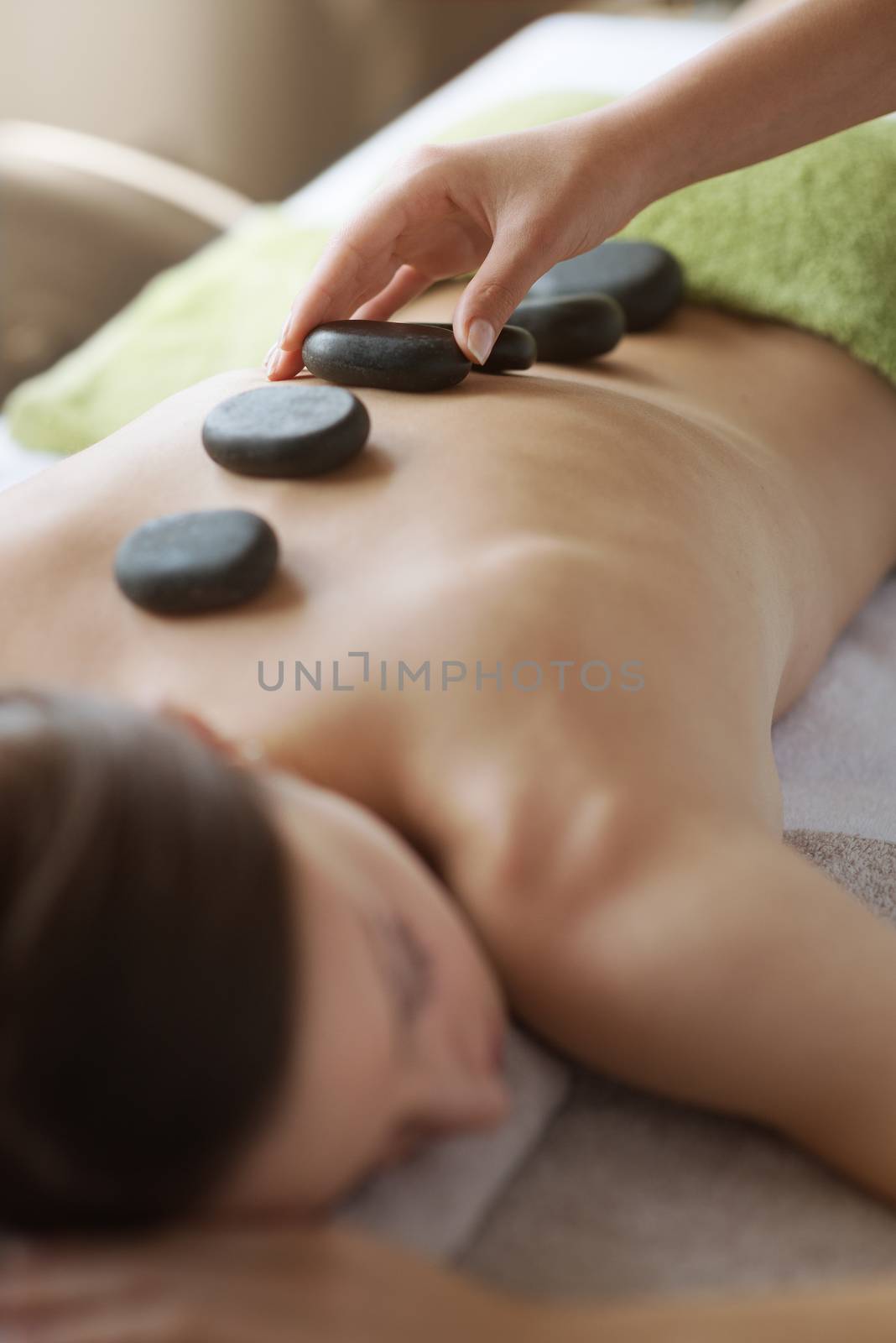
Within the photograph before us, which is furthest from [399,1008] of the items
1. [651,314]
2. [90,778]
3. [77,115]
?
[77,115]

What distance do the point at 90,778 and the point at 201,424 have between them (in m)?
0.50

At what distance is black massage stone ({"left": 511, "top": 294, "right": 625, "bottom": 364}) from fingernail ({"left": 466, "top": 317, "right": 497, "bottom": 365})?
0.16 m

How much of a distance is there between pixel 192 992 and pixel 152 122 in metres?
2.64

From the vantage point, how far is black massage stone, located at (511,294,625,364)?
48.5 inches

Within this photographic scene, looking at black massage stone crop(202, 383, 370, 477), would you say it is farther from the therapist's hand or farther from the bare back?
the therapist's hand

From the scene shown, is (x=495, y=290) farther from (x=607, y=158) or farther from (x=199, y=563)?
(x=199, y=563)

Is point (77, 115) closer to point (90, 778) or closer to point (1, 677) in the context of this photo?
point (1, 677)

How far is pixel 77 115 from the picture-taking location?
8.82 feet

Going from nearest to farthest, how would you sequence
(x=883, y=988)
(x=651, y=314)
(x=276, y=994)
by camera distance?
(x=276, y=994)
(x=883, y=988)
(x=651, y=314)

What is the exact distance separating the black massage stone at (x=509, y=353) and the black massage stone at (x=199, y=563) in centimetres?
33

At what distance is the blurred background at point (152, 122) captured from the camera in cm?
258

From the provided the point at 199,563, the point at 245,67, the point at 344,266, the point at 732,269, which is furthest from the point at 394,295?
the point at 245,67

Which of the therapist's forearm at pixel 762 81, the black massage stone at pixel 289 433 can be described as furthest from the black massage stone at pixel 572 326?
the black massage stone at pixel 289 433

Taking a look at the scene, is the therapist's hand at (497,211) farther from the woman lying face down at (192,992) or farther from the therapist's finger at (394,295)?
the woman lying face down at (192,992)
